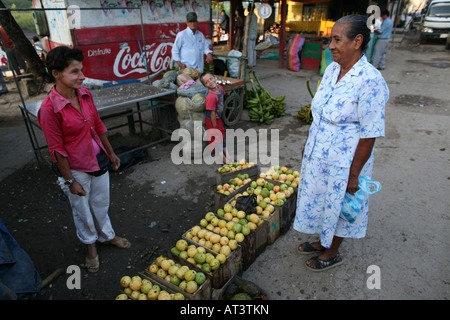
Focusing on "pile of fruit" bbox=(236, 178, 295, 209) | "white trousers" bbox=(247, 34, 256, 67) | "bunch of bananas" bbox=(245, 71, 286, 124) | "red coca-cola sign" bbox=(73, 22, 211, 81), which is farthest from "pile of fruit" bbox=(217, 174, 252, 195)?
"white trousers" bbox=(247, 34, 256, 67)

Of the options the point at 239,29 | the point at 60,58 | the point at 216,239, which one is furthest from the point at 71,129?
the point at 239,29

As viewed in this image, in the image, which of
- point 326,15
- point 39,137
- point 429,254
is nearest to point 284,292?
point 429,254

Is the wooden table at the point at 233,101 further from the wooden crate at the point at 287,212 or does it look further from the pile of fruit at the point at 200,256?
the pile of fruit at the point at 200,256

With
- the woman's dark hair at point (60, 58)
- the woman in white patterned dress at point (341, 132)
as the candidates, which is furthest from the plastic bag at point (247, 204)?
the woman's dark hair at point (60, 58)

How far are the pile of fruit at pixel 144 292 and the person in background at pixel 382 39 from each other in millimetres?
12473

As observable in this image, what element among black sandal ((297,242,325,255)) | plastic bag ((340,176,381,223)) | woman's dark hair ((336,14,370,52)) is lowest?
black sandal ((297,242,325,255))

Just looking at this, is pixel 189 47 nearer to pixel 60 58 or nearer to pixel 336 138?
pixel 60 58

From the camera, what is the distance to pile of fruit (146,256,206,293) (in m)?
2.50

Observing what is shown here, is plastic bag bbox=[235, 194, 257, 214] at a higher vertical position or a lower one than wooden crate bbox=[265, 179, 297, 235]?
higher

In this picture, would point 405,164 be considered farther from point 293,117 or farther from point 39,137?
point 39,137

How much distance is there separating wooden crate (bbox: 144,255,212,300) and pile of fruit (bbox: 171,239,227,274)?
0.45 feet

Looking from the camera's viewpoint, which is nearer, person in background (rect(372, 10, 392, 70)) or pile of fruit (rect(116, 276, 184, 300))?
pile of fruit (rect(116, 276, 184, 300))
